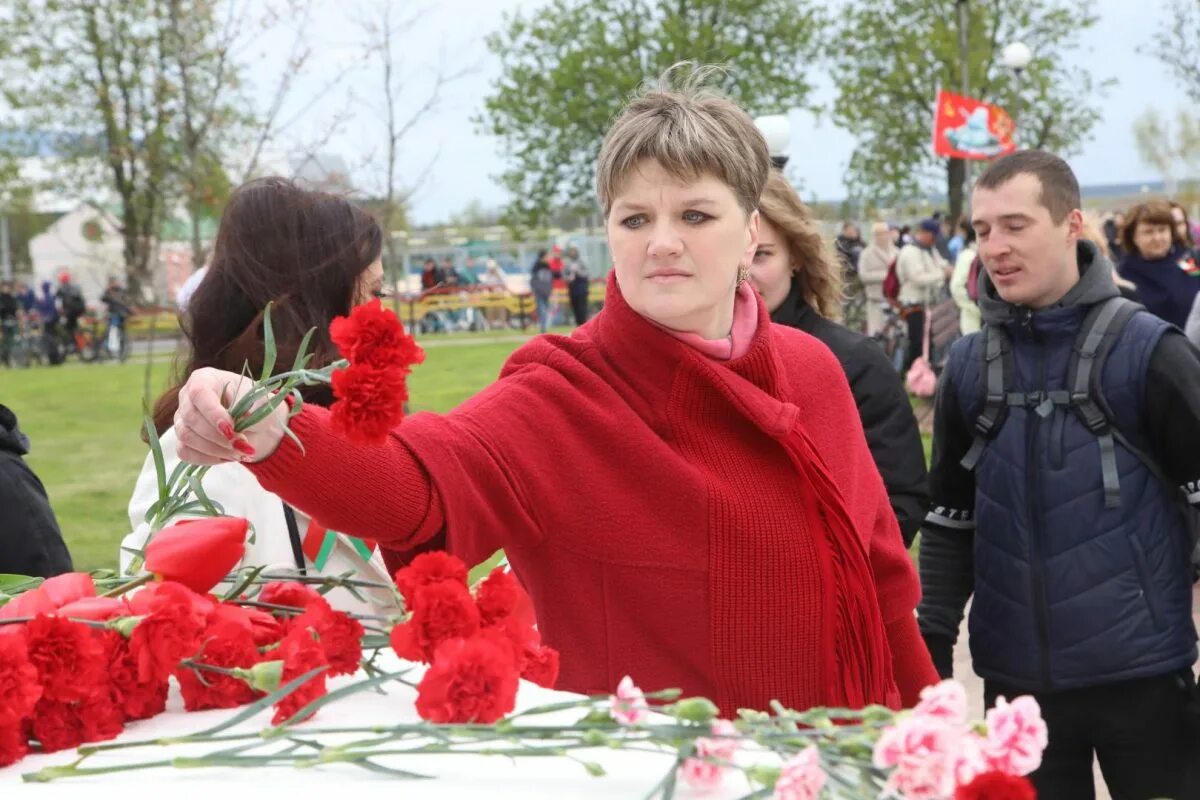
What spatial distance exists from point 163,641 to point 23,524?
158 centimetres

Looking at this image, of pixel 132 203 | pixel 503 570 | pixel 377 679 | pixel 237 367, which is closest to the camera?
pixel 377 679

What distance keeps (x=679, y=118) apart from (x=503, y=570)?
1.01 meters

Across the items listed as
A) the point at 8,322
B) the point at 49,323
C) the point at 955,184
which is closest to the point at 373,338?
the point at 8,322

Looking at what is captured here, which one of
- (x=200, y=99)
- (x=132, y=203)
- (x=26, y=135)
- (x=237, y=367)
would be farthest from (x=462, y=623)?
(x=26, y=135)

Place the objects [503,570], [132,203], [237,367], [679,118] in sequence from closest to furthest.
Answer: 1. [503,570]
2. [679,118]
3. [237,367]
4. [132,203]

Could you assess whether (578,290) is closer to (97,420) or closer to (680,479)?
(97,420)

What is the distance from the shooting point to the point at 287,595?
5.77ft

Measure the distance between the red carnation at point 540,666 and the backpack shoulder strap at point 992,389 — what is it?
6.95 ft

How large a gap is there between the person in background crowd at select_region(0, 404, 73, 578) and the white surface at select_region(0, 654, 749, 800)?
1516 millimetres

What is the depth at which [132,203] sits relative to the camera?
3116 cm

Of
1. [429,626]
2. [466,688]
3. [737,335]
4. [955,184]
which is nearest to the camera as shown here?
[466,688]

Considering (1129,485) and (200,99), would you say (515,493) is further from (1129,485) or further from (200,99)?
(200,99)

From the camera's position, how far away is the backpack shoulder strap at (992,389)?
356 cm

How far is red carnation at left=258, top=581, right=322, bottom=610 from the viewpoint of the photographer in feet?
5.71
